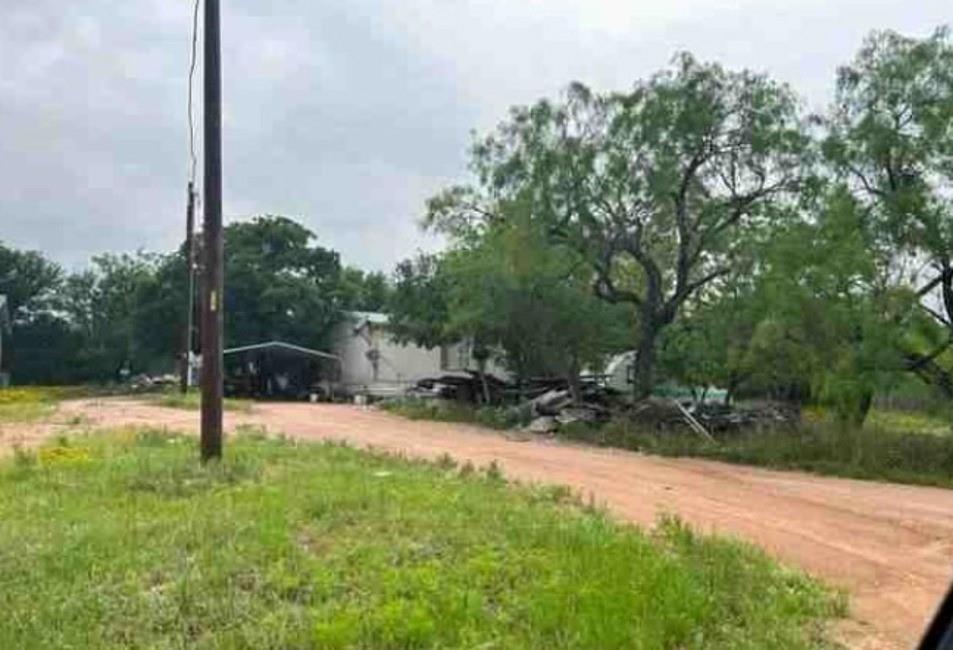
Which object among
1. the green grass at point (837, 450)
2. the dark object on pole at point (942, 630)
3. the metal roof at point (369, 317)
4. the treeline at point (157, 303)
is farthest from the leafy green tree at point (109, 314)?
the dark object on pole at point (942, 630)

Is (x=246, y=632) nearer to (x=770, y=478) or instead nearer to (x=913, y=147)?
(x=770, y=478)

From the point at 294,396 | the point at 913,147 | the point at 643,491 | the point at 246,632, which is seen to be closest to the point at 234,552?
the point at 246,632

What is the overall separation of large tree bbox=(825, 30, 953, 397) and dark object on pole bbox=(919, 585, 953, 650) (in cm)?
1832

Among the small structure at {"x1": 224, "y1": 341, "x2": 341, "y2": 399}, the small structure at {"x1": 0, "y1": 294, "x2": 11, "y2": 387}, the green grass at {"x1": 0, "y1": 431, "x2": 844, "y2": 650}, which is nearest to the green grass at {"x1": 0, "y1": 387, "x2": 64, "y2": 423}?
the small structure at {"x1": 224, "y1": 341, "x2": 341, "y2": 399}

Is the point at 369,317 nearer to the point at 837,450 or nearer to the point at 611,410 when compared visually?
the point at 611,410

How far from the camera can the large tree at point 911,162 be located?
19.1 meters

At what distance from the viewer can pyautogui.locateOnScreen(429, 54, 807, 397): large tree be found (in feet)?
76.4

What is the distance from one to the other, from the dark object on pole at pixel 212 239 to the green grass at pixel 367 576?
7.13ft

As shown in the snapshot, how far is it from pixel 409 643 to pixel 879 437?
14.8 metres

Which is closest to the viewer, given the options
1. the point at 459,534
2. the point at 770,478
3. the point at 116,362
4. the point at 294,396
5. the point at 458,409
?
the point at 459,534

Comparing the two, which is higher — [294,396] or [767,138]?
[767,138]

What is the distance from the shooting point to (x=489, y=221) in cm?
2780

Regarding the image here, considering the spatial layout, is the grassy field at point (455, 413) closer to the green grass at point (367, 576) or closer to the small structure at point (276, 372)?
the small structure at point (276, 372)

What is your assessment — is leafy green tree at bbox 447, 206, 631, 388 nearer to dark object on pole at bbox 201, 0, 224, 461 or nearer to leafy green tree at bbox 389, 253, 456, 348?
leafy green tree at bbox 389, 253, 456, 348
